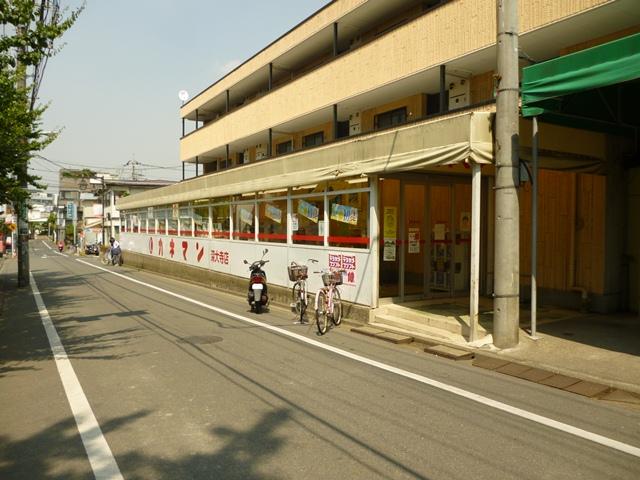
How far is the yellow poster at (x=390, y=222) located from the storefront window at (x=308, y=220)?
189 centimetres

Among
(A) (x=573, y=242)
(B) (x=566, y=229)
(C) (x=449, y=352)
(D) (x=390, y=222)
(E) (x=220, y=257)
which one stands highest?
(D) (x=390, y=222)

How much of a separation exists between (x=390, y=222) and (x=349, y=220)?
0.97 metres

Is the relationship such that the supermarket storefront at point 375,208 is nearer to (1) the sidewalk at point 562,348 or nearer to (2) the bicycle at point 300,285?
(2) the bicycle at point 300,285

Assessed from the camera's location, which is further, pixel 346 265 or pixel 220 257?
pixel 220 257

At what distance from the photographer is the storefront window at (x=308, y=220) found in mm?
11906

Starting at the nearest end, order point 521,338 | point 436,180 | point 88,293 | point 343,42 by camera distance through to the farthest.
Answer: point 521,338 < point 436,180 < point 88,293 < point 343,42

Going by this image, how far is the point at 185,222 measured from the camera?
21500 millimetres

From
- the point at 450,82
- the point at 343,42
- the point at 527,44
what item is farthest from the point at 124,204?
the point at 527,44

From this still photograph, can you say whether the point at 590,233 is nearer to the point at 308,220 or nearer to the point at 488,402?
the point at 488,402

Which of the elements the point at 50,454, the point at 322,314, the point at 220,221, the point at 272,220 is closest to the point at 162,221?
the point at 220,221

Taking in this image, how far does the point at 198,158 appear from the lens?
1163 inches

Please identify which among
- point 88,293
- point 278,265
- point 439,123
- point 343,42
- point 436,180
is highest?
point 343,42

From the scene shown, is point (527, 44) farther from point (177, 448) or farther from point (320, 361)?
point (177, 448)

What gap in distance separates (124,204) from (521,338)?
27.6 m
